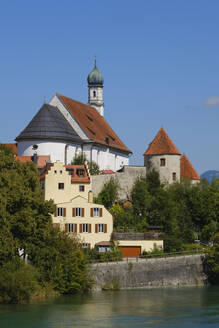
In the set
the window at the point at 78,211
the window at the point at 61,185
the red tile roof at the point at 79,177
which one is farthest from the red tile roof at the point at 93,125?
the window at the point at 78,211

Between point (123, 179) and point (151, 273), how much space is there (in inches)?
680

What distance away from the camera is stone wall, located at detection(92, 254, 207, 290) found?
5866cm

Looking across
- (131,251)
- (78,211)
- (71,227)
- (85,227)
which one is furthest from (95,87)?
(131,251)

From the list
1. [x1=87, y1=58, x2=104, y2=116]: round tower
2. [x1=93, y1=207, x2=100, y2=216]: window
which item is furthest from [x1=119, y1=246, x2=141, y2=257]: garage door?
[x1=87, y1=58, x2=104, y2=116]: round tower

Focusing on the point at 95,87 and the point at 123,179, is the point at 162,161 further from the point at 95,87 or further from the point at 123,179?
the point at 95,87

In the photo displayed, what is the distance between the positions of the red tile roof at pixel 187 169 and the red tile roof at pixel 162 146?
4928mm

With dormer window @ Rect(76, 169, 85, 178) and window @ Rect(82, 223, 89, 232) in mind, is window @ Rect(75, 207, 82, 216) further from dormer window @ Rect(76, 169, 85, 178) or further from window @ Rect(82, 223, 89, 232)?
dormer window @ Rect(76, 169, 85, 178)

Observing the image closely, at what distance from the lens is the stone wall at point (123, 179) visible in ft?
246

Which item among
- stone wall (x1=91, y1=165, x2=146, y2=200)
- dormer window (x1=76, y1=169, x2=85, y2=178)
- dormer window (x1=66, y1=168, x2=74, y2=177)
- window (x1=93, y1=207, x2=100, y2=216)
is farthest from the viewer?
stone wall (x1=91, y1=165, x2=146, y2=200)

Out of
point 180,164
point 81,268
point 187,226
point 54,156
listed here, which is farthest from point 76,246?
point 180,164

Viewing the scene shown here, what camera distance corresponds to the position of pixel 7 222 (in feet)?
170

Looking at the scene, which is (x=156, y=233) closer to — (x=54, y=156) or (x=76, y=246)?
(x=76, y=246)

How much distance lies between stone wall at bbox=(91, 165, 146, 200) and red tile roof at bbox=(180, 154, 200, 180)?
8.91 meters

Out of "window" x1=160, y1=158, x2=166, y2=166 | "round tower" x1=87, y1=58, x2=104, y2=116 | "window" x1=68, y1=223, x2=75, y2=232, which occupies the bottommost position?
"window" x1=68, y1=223, x2=75, y2=232
